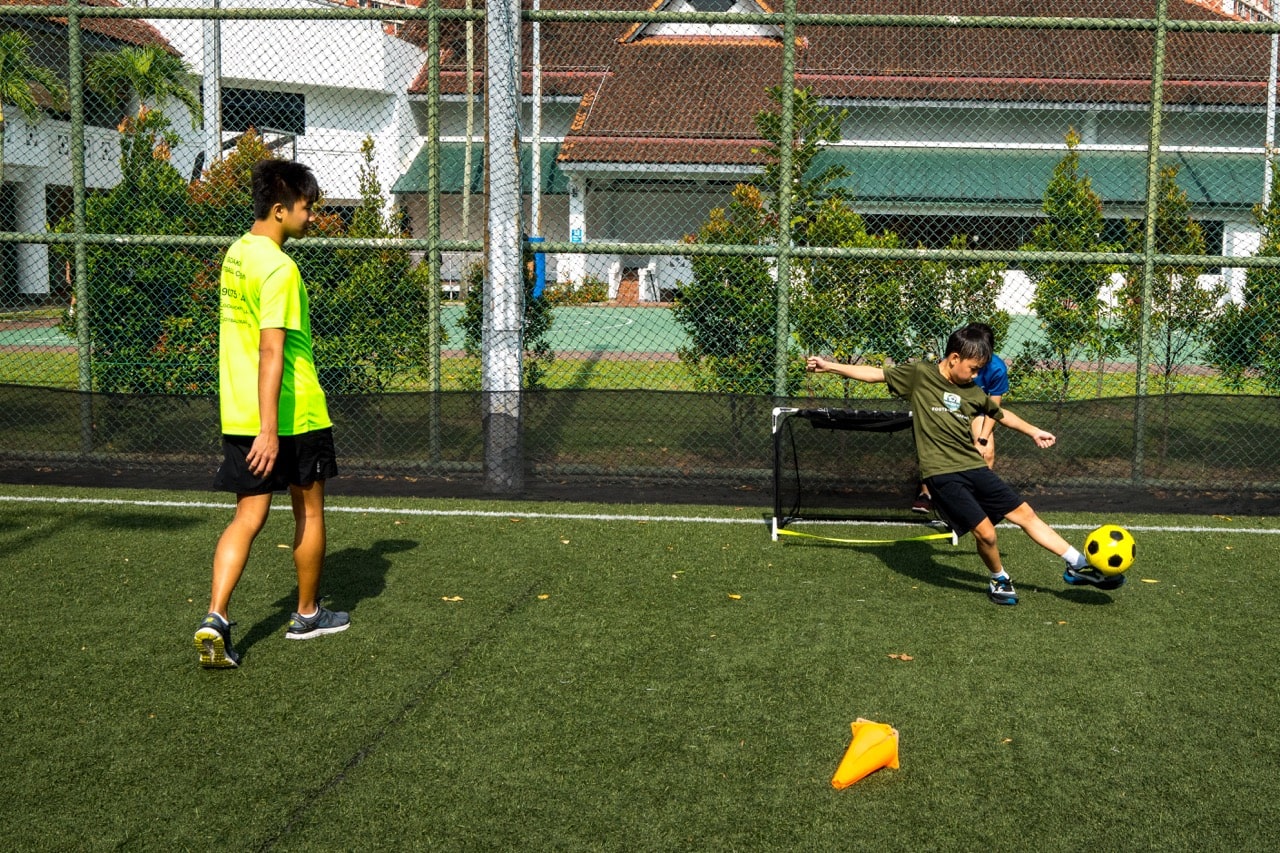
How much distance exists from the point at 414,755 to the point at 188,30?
96.3ft

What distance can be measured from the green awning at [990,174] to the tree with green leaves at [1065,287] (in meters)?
0.98

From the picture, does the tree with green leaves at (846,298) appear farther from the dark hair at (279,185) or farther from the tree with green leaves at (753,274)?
the dark hair at (279,185)

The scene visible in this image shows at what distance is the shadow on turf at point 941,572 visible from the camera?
255 inches

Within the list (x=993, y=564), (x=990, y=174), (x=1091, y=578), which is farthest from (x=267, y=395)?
(x=990, y=174)

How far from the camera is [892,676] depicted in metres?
5.07

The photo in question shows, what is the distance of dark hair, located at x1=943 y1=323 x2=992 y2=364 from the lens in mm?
6387

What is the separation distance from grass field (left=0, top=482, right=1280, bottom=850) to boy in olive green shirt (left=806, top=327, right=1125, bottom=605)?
0.25 m

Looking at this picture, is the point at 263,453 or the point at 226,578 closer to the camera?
the point at 263,453

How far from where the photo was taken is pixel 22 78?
23.3m

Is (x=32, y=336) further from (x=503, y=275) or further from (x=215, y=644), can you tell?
(x=215, y=644)

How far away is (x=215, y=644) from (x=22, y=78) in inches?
862

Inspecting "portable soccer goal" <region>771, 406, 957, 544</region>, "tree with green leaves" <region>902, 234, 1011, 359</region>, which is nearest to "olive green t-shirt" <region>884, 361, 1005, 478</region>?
"portable soccer goal" <region>771, 406, 957, 544</region>

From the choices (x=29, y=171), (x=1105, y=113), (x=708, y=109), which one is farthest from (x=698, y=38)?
(x=29, y=171)

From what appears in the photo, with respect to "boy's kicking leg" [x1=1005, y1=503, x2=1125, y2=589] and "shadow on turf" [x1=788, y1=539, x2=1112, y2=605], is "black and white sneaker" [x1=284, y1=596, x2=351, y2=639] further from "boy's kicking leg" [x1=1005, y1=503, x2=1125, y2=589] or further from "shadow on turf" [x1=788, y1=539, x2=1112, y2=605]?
"boy's kicking leg" [x1=1005, y1=503, x2=1125, y2=589]
